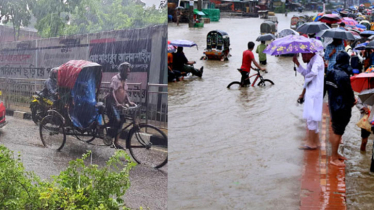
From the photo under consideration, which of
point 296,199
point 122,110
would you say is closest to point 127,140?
point 122,110

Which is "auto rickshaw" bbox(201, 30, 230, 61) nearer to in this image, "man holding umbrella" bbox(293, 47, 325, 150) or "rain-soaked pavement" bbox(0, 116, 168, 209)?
"man holding umbrella" bbox(293, 47, 325, 150)

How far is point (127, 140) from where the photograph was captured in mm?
3303

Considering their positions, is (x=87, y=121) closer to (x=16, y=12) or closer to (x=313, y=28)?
(x=16, y=12)

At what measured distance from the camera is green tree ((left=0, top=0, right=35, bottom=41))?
3.27 m

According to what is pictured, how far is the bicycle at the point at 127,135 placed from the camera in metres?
3.28

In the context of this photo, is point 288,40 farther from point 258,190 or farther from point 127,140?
point 127,140

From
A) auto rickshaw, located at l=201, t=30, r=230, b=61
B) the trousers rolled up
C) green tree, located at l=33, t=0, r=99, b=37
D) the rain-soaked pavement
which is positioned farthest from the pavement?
auto rickshaw, located at l=201, t=30, r=230, b=61

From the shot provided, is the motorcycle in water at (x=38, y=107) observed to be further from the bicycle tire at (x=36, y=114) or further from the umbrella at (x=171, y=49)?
the umbrella at (x=171, y=49)

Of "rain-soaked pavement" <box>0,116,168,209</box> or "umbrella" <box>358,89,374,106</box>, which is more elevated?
"umbrella" <box>358,89,374,106</box>

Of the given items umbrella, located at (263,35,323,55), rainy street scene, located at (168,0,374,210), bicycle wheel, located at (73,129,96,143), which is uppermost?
umbrella, located at (263,35,323,55)

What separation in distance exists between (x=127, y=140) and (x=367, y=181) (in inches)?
147

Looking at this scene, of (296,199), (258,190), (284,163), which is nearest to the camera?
(296,199)

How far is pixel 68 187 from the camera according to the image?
3168 mm

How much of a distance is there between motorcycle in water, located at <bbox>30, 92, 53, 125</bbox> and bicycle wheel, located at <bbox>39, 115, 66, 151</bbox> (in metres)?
0.04
